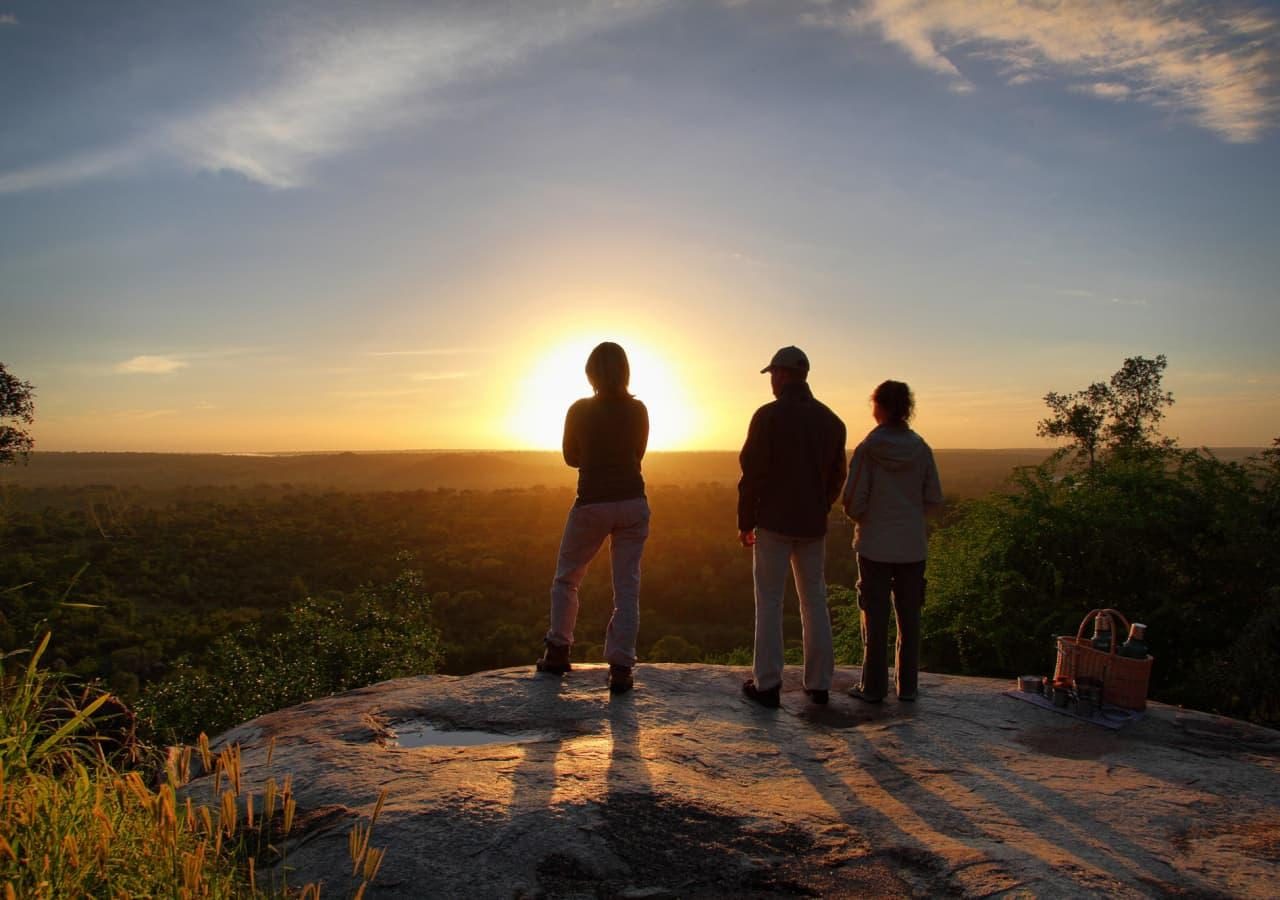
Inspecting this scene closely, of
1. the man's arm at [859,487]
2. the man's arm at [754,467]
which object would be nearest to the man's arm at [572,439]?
the man's arm at [754,467]

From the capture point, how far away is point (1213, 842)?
11.8 feet

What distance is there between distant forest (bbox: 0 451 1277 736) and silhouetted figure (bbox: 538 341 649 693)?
2.97 meters

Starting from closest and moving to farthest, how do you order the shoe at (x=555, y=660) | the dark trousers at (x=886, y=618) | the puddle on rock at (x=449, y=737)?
the puddle on rock at (x=449, y=737) → the dark trousers at (x=886, y=618) → the shoe at (x=555, y=660)

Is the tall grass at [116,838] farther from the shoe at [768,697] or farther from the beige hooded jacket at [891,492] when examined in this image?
the beige hooded jacket at [891,492]

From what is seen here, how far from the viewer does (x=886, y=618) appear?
589 cm

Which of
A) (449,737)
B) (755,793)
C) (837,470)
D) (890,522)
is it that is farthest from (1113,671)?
(449,737)

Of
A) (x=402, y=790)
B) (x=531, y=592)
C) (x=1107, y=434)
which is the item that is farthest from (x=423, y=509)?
(x=402, y=790)

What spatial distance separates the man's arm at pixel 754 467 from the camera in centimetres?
559

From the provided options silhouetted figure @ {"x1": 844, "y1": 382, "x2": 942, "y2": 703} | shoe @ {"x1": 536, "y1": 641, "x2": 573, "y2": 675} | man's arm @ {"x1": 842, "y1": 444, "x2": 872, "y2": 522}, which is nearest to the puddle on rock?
shoe @ {"x1": 536, "y1": 641, "x2": 573, "y2": 675}

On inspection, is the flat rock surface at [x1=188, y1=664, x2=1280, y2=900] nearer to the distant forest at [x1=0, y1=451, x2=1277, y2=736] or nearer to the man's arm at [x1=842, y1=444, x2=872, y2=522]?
the man's arm at [x1=842, y1=444, x2=872, y2=522]

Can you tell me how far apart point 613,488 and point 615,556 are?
0.50 m

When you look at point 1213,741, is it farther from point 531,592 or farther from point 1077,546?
point 531,592

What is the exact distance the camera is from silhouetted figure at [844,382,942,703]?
577 cm

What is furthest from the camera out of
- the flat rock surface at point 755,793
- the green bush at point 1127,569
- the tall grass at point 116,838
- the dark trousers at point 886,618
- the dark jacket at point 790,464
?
the green bush at point 1127,569
